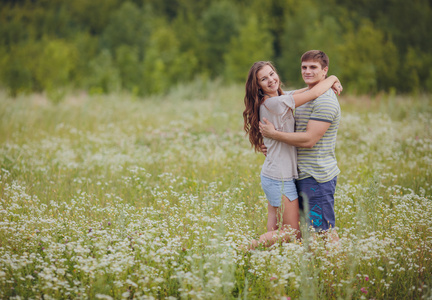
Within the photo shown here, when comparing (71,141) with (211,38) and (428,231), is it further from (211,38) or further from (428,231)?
(211,38)

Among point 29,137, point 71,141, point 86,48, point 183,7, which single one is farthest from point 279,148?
point 183,7

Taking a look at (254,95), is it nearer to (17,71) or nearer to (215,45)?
(17,71)

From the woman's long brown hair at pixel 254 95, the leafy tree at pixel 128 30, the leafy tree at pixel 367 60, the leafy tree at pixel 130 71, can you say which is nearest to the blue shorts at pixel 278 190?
the woman's long brown hair at pixel 254 95

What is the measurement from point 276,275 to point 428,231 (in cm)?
226

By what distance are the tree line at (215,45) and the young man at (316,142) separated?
41.4 feet

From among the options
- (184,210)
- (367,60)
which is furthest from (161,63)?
(184,210)

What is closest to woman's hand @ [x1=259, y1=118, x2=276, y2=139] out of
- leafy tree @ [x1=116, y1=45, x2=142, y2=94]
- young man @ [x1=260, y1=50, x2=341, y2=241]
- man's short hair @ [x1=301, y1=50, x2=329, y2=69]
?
young man @ [x1=260, y1=50, x2=341, y2=241]

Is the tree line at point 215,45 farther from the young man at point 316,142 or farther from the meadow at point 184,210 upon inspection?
the young man at point 316,142

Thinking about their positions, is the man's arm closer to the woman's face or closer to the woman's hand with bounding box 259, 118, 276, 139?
the woman's hand with bounding box 259, 118, 276, 139

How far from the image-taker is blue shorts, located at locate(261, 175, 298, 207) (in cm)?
393

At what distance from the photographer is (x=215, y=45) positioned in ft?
120

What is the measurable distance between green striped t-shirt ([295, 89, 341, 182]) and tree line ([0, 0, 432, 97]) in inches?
498

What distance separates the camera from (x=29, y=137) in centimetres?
923

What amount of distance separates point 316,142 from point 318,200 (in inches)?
25.4
